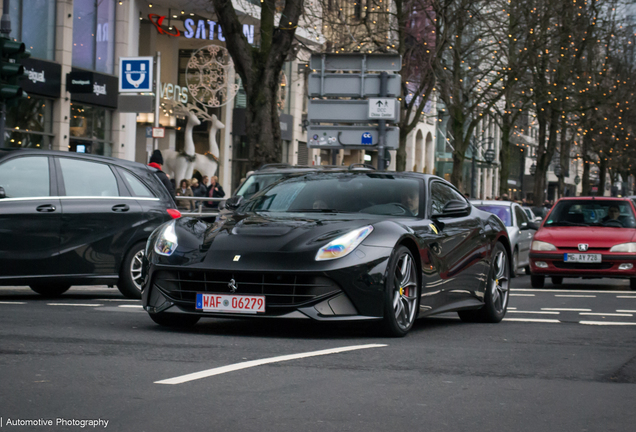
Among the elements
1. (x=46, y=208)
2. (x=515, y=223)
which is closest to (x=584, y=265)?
(x=515, y=223)

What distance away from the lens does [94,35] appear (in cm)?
3138

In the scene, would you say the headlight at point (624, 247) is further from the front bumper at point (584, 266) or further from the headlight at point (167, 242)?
A: the headlight at point (167, 242)

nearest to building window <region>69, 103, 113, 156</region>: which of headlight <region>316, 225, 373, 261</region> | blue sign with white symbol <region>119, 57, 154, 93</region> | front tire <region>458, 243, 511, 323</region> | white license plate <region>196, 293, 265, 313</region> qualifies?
blue sign with white symbol <region>119, 57, 154, 93</region>

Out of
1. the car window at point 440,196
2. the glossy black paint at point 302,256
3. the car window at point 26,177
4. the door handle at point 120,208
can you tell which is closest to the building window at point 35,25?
the door handle at point 120,208

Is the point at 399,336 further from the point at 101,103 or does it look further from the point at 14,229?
the point at 101,103

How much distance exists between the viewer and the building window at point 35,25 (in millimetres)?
27422

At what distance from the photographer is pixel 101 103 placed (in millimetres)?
30969

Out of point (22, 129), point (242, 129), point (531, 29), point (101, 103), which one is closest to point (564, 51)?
point (531, 29)

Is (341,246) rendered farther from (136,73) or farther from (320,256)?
(136,73)

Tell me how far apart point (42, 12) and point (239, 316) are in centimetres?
2288

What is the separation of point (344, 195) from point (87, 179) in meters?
3.67

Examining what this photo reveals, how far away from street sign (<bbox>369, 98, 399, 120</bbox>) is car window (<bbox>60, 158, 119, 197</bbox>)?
9.81 meters

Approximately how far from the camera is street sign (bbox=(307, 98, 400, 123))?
20812 mm

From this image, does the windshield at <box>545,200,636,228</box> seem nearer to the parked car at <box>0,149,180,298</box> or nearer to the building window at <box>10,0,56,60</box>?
the parked car at <box>0,149,180,298</box>
